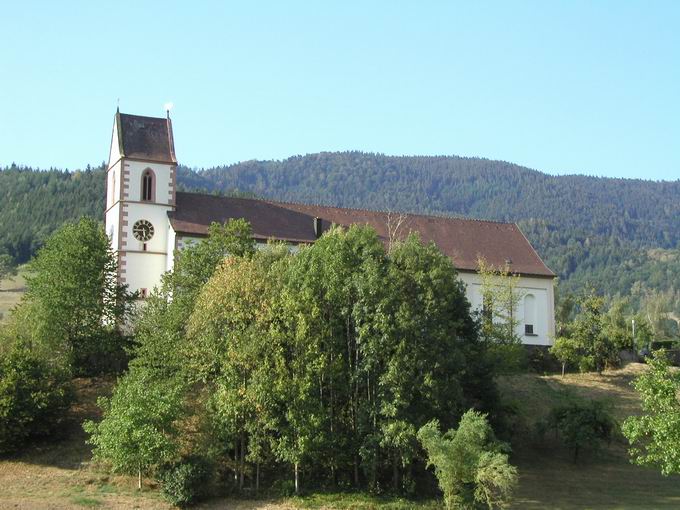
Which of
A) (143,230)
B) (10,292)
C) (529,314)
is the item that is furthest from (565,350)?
(10,292)

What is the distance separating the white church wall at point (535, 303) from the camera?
6222cm

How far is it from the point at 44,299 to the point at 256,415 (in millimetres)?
14831

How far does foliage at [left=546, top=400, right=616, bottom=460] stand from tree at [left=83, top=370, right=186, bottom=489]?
18.6m

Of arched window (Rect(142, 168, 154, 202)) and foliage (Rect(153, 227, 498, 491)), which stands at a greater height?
arched window (Rect(142, 168, 154, 202))

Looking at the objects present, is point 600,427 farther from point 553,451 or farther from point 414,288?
point 414,288

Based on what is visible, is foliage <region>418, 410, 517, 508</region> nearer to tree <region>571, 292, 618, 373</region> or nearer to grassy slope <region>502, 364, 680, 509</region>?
grassy slope <region>502, 364, 680, 509</region>

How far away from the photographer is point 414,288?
132 ft

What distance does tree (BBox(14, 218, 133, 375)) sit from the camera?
1802 inches

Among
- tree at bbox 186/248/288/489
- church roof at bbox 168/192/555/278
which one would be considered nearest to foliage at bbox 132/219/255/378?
tree at bbox 186/248/288/489

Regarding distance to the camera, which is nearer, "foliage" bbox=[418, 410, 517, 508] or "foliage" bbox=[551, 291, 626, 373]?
"foliage" bbox=[418, 410, 517, 508]

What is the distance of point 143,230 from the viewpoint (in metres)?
55.7

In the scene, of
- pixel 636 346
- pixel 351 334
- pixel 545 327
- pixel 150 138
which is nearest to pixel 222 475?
pixel 351 334

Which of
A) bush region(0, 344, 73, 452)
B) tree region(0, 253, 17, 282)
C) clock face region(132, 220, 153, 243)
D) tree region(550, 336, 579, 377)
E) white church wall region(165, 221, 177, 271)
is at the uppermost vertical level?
tree region(0, 253, 17, 282)

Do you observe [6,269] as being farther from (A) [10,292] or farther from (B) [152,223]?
(B) [152,223]
